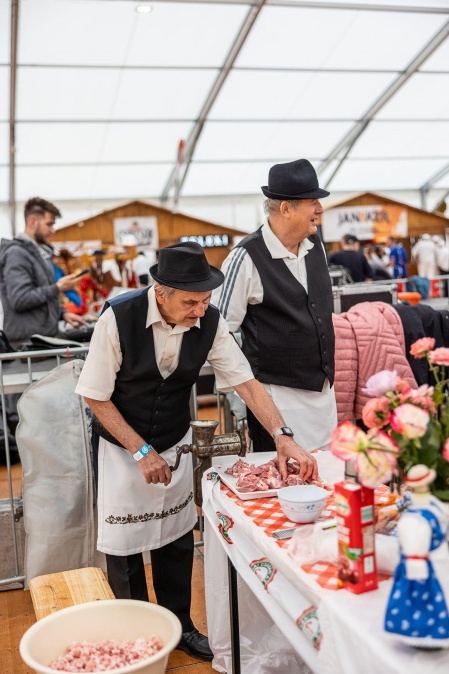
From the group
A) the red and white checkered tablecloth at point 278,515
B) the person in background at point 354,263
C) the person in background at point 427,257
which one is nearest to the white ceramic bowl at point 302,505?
the red and white checkered tablecloth at point 278,515

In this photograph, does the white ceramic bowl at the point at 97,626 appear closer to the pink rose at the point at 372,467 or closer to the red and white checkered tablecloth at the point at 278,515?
the red and white checkered tablecloth at the point at 278,515

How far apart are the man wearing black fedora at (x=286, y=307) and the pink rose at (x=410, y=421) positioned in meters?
1.51

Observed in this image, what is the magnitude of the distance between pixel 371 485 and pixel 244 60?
11.1 metres

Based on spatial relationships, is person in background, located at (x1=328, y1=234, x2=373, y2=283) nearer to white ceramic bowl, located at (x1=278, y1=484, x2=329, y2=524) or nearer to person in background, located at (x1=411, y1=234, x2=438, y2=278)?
person in background, located at (x1=411, y1=234, x2=438, y2=278)

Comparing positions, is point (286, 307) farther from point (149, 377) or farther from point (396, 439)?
point (396, 439)

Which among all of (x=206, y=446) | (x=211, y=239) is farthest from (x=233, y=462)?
(x=211, y=239)

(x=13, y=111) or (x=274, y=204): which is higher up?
(x=13, y=111)

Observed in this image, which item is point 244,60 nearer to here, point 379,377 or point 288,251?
point 288,251

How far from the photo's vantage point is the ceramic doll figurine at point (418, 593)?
1.19 metres

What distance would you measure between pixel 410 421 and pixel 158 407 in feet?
4.56

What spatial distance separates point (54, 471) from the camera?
3213mm

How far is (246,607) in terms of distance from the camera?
2.39 metres

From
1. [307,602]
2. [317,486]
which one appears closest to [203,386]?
[317,486]

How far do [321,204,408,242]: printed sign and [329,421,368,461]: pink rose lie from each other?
1328 cm
